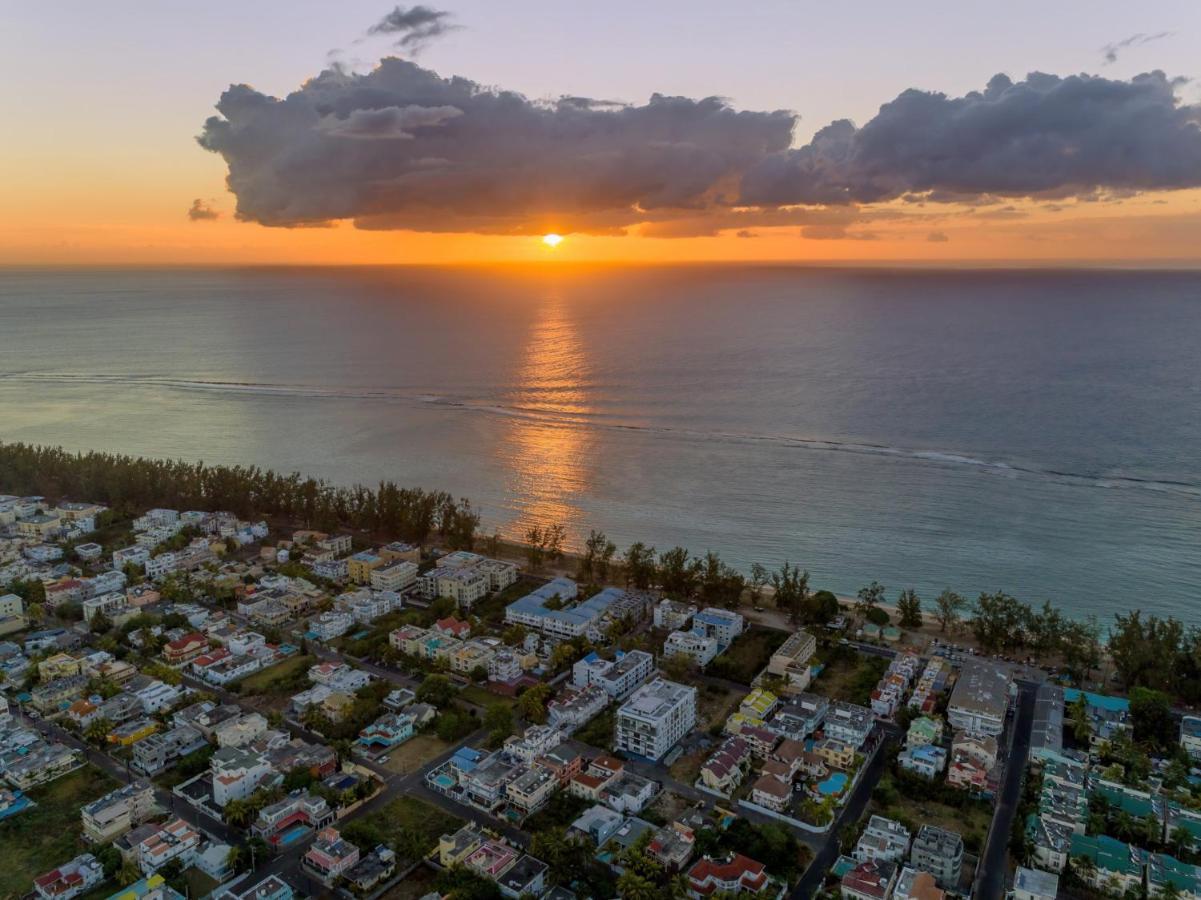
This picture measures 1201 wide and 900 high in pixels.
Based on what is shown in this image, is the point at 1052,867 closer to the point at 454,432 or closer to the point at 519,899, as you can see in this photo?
the point at 519,899

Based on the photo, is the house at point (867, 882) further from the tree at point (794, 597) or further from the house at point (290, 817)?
the tree at point (794, 597)

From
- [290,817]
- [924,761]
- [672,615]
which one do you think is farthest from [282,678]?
[924,761]

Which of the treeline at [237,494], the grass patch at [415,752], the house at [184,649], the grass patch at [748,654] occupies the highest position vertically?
the treeline at [237,494]

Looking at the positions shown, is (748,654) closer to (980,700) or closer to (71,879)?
(980,700)

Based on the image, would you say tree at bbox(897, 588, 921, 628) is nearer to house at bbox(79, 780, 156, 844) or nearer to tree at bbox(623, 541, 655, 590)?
tree at bbox(623, 541, 655, 590)

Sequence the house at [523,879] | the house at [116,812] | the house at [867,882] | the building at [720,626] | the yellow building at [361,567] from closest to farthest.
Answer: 1. the house at [867,882]
2. the house at [523,879]
3. the house at [116,812]
4. the building at [720,626]
5. the yellow building at [361,567]

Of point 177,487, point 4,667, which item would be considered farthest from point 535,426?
point 4,667

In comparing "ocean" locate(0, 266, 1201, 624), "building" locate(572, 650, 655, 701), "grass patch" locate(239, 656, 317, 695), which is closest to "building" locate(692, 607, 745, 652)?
"building" locate(572, 650, 655, 701)

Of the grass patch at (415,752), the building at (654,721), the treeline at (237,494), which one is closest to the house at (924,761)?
the building at (654,721)

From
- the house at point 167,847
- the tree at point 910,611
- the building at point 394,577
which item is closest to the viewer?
the house at point 167,847
